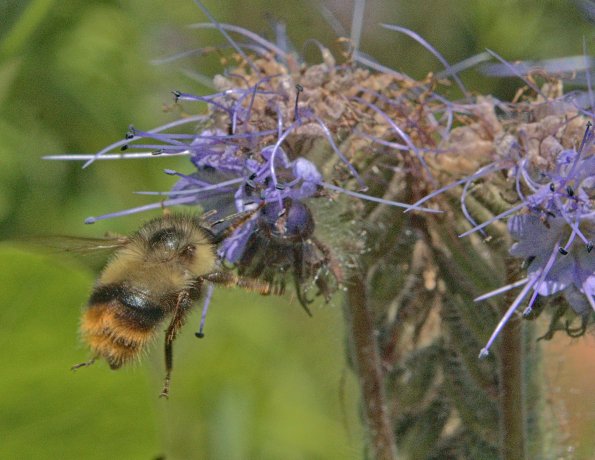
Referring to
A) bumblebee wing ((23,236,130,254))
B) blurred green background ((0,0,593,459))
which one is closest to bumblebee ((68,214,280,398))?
bumblebee wing ((23,236,130,254))

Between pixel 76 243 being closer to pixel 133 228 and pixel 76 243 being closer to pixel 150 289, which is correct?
pixel 150 289

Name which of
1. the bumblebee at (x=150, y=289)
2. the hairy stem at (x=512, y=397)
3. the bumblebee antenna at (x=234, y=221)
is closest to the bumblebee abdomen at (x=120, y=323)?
the bumblebee at (x=150, y=289)

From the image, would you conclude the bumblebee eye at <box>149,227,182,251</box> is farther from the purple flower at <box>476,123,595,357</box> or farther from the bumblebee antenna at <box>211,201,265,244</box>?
the purple flower at <box>476,123,595,357</box>

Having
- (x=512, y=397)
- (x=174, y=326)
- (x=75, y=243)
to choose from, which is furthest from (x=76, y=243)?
(x=512, y=397)

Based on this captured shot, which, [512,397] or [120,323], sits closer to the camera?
[120,323]

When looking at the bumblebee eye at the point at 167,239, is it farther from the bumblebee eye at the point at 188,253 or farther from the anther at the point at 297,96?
the anther at the point at 297,96

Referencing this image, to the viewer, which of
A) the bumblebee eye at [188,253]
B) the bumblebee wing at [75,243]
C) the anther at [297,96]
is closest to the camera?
the anther at [297,96]

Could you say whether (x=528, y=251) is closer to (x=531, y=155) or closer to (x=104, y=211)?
(x=531, y=155)
